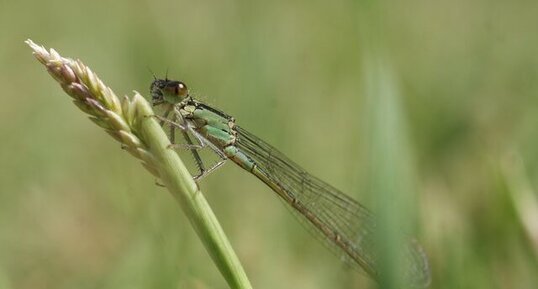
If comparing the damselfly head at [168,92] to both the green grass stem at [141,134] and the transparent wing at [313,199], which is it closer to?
the transparent wing at [313,199]

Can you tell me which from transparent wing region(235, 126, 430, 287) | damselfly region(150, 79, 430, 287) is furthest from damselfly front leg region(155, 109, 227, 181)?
transparent wing region(235, 126, 430, 287)

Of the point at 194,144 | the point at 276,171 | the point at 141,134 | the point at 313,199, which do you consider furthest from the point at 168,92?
the point at 141,134

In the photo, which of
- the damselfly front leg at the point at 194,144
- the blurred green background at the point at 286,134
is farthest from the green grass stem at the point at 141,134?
the damselfly front leg at the point at 194,144

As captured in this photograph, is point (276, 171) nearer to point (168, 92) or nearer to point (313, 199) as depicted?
point (313, 199)

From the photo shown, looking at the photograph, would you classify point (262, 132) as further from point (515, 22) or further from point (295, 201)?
point (515, 22)

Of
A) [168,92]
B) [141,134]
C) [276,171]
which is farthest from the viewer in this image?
[276,171]

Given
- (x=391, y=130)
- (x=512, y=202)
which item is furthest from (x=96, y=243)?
(x=391, y=130)
